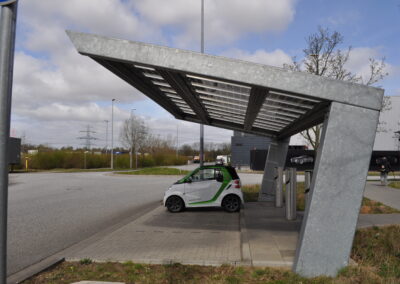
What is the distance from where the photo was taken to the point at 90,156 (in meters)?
54.3

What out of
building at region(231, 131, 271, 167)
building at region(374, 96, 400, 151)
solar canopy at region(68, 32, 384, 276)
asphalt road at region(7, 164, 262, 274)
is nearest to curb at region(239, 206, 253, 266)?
solar canopy at region(68, 32, 384, 276)

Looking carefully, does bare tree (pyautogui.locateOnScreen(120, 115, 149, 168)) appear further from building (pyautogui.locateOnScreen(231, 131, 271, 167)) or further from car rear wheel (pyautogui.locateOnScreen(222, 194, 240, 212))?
car rear wheel (pyautogui.locateOnScreen(222, 194, 240, 212))

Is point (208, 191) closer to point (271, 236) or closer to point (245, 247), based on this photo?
point (271, 236)

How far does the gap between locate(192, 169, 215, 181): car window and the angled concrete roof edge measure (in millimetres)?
6437

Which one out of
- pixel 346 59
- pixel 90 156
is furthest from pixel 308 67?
pixel 90 156

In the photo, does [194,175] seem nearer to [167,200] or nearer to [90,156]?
[167,200]

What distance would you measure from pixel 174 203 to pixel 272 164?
13.8 ft

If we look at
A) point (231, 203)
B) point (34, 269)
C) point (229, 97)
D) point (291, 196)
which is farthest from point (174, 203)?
point (34, 269)

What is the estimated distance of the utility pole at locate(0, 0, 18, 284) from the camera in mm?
3482

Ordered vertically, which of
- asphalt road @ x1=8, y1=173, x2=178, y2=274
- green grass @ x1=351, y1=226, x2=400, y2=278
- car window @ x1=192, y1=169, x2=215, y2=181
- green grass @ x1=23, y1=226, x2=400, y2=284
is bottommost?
asphalt road @ x1=8, y1=173, x2=178, y2=274

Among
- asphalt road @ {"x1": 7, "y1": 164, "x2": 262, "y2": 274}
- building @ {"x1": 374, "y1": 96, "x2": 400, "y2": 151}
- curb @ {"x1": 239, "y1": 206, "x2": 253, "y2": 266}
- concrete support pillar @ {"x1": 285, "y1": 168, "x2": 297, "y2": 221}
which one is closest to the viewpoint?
curb @ {"x1": 239, "y1": 206, "x2": 253, "y2": 266}

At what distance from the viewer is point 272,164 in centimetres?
1350

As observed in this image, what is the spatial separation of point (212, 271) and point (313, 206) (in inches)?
64.9

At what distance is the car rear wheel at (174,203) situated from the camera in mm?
11164
